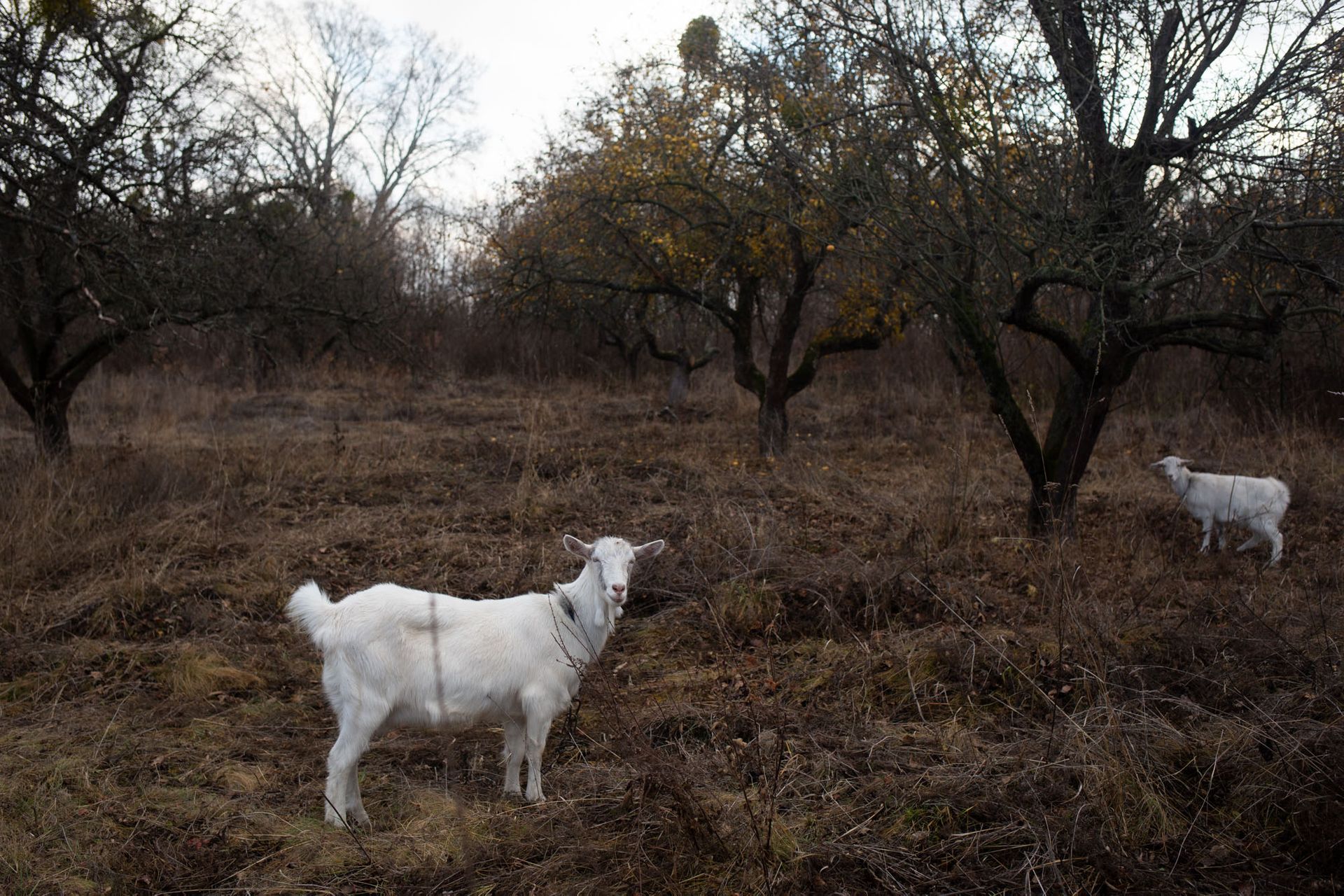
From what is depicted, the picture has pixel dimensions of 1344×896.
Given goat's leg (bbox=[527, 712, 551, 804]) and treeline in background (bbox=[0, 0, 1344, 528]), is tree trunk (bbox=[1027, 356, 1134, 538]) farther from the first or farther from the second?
goat's leg (bbox=[527, 712, 551, 804])

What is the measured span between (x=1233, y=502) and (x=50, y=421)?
495 inches

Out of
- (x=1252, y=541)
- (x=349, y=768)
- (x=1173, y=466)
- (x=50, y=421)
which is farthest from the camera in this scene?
(x=50, y=421)

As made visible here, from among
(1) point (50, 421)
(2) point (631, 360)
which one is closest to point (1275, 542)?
(1) point (50, 421)

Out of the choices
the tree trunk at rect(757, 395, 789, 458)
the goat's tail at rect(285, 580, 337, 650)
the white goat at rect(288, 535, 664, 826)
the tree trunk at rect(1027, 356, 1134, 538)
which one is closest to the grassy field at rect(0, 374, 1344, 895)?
the white goat at rect(288, 535, 664, 826)

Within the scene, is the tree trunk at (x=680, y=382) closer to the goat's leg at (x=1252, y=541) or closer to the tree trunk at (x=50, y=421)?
the tree trunk at (x=50, y=421)

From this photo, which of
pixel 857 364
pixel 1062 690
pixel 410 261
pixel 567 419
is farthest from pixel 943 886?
pixel 410 261

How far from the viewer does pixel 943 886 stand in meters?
3.58

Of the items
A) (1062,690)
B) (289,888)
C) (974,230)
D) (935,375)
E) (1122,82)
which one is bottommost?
(289,888)

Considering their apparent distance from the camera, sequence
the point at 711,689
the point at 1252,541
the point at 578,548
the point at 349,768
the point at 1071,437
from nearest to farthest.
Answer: the point at 349,768 → the point at 578,548 → the point at 711,689 → the point at 1071,437 → the point at 1252,541

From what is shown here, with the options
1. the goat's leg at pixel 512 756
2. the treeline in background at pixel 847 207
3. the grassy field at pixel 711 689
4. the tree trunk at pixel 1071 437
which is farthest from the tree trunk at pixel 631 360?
the goat's leg at pixel 512 756

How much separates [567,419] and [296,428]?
424cm

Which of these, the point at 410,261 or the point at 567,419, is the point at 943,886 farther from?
the point at 410,261

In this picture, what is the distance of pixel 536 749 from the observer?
4.71 metres

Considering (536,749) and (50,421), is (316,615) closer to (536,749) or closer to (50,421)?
(536,749)
